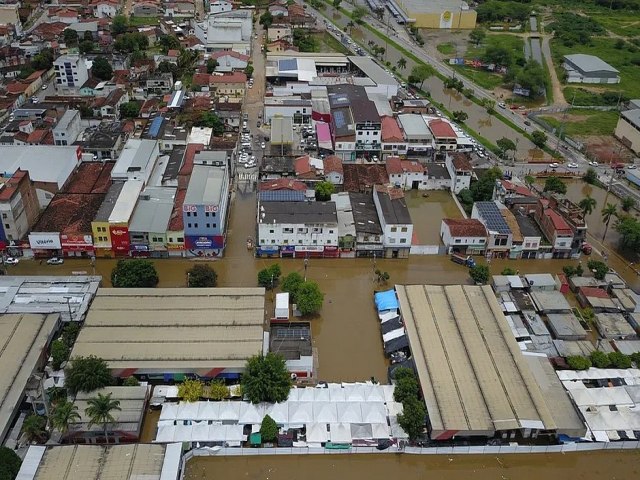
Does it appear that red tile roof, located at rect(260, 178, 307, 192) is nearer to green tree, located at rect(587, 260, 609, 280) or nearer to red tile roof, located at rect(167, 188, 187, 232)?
red tile roof, located at rect(167, 188, 187, 232)

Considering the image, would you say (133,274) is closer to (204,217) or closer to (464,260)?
(204,217)

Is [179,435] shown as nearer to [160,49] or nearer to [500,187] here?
[500,187]

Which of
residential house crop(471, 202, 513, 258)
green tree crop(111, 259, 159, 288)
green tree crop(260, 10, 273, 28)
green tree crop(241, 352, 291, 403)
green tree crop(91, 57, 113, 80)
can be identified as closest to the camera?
green tree crop(241, 352, 291, 403)

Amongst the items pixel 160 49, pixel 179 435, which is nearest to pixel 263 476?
pixel 179 435

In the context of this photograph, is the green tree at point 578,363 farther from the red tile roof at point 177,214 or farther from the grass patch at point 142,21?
the grass patch at point 142,21

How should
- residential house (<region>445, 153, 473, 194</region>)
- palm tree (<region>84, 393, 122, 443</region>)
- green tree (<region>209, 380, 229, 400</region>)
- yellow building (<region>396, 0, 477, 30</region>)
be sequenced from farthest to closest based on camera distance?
yellow building (<region>396, 0, 477, 30</region>) < residential house (<region>445, 153, 473, 194</region>) < green tree (<region>209, 380, 229, 400</region>) < palm tree (<region>84, 393, 122, 443</region>)

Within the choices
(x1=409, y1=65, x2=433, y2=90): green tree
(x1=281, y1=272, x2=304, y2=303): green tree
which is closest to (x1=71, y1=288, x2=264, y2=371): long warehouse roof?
(x1=281, y1=272, x2=304, y2=303): green tree

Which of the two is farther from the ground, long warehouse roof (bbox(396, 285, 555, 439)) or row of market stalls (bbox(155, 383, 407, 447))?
long warehouse roof (bbox(396, 285, 555, 439))

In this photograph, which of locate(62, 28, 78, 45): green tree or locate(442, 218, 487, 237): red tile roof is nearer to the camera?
locate(442, 218, 487, 237): red tile roof
